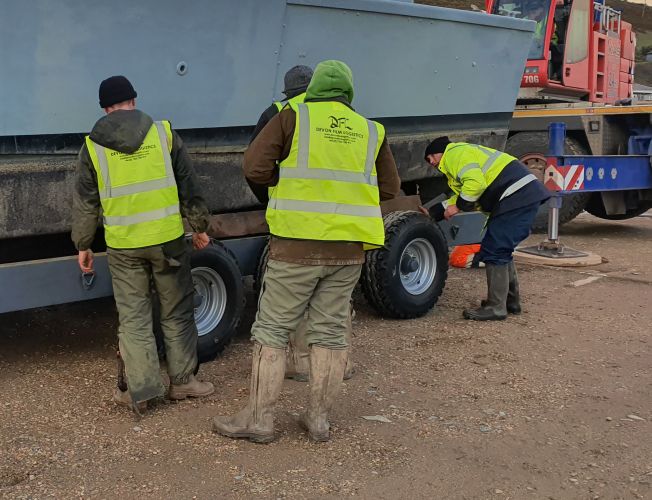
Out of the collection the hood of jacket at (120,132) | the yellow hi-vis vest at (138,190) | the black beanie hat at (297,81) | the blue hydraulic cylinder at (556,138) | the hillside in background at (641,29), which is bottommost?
the yellow hi-vis vest at (138,190)

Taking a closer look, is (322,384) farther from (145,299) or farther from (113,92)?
(113,92)

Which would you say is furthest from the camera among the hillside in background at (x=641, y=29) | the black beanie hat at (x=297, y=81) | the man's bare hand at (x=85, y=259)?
the hillside in background at (x=641, y=29)

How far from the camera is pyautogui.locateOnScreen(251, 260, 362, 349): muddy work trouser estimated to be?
3572 millimetres

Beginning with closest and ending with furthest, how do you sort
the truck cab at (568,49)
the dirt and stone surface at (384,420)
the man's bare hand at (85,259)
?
the dirt and stone surface at (384,420) → the man's bare hand at (85,259) → the truck cab at (568,49)

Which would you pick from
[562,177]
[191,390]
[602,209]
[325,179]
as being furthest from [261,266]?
[602,209]

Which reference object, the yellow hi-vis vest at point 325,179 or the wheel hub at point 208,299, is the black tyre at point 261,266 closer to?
the wheel hub at point 208,299

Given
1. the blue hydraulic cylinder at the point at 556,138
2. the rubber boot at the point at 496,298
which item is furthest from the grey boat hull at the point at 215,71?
the blue hydraulic cylinder at the point at 556,138

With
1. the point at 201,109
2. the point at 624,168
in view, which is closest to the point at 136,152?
the point at 201,109

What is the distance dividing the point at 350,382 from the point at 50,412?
1.56 meters

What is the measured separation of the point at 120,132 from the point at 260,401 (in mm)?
1358

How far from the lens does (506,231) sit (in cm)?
595

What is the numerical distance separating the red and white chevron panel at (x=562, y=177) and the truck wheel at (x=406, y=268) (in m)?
2.66

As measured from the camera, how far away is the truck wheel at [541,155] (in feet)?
33.3

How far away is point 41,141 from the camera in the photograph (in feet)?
13.8
